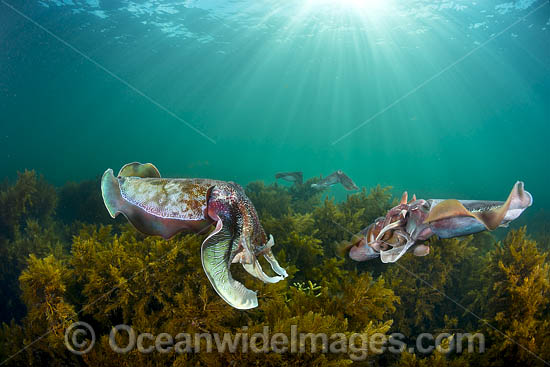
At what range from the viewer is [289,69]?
46844 millimetres

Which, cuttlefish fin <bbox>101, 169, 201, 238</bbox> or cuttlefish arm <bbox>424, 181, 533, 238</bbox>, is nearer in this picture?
cuttlefish arm <bbox>424, 181, 533, 238</bbox>

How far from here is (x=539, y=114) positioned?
5303 cm

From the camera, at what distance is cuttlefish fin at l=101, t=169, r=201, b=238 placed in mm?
2025

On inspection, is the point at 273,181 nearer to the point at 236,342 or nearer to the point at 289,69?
the point at 289,69

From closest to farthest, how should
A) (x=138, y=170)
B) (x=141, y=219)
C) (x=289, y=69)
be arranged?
(x=141, y=219) < (x=138, y=170) < (x=289, y=69)

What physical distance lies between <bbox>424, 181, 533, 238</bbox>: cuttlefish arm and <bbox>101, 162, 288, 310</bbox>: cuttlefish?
131 cm

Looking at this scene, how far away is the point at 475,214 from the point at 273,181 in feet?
108

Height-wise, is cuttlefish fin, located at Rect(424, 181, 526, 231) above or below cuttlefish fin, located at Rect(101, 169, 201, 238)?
above

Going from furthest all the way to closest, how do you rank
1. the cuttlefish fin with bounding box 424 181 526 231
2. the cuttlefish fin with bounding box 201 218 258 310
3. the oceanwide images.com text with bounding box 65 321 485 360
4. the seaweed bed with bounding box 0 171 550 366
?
the seaweed bed with bounding box 0 171 550 366
the oceanwide images.com text with bounding box 65 321 485 360
the cuttlefish fin with bounding box 201 218 258 310
the cuttlefish fin with bounding box 424 181 526 231

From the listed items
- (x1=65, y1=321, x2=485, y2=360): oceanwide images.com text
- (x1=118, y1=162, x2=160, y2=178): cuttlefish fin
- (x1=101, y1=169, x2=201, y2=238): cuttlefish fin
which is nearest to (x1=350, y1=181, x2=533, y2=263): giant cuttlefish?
(x1=65, y1=321, x2=485, y2=360): oceanwide images.com text

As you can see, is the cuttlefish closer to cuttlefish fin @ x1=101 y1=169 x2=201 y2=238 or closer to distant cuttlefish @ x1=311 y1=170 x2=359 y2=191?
cuttlefish fin @ x1=101 y1=169 x2=201 y2=238

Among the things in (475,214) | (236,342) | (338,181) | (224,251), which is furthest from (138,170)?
(338,181)

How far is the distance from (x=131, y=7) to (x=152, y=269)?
98.7 ft

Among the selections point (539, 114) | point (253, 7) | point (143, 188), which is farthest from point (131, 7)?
point (539, 114)
